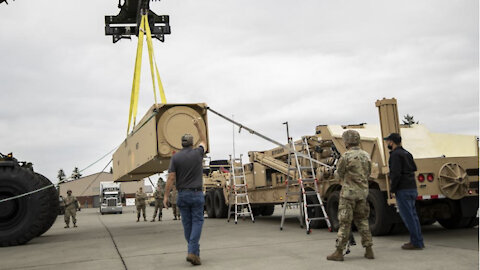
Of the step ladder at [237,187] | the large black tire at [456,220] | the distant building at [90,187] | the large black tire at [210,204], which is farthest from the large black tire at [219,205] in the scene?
the distant building at [90,187]

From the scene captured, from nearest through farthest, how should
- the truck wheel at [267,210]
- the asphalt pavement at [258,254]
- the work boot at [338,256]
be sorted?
the asphalt pavement at [258,254] → the work boot at [338,256] → the truck wheel at [267,210]

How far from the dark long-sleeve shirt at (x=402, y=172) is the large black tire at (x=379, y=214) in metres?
1.47

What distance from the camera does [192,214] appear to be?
5.73 metres

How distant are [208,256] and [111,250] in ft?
7.26

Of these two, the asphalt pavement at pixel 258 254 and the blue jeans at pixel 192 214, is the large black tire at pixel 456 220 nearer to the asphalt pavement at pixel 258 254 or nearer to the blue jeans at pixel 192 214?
the asphalt pavement at pixel 258 254

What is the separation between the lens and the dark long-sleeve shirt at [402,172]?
6266mm

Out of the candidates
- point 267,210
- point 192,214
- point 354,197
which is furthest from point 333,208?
point 267,210

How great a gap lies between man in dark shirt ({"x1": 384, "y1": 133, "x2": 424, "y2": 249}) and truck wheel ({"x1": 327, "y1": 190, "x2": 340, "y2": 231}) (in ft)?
8.87

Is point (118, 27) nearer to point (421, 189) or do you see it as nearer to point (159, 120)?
point (159, 120)

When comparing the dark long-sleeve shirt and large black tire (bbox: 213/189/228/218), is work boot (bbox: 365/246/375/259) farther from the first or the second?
large black tire (bbox: 213/189/228/218)

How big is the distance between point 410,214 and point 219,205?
1126cm

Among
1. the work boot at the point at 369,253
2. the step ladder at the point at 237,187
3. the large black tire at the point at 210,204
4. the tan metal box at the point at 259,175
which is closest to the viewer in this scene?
the work boot at the point at 369,253

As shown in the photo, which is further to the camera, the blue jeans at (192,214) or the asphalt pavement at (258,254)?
the blue jeans at (192,214)

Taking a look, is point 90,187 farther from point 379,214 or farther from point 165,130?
point 379,214
